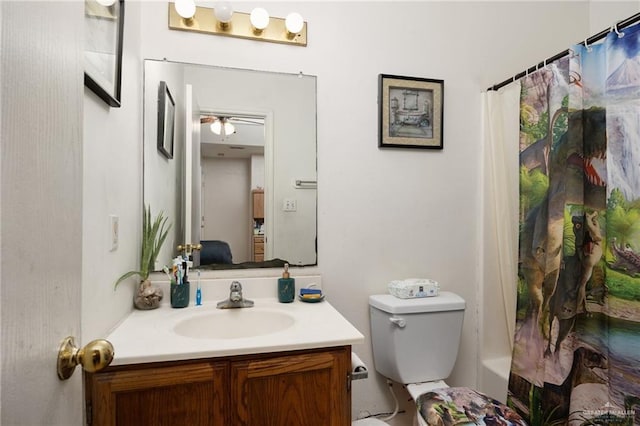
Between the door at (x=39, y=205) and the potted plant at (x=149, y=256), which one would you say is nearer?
the door at (x=39, y=205)

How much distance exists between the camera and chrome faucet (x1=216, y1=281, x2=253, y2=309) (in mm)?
1414

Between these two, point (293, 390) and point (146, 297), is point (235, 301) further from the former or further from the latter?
point (293, 390)

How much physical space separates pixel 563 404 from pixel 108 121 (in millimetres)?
1847

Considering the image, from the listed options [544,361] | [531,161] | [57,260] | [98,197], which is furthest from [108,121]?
[544,361]

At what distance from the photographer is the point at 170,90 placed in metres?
1.52

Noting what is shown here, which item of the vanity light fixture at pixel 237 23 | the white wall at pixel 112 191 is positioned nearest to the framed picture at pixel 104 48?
the white wall at pixel 112 191

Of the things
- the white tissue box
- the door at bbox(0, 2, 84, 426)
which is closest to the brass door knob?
the door at bbox(0, 2, 84, 426)

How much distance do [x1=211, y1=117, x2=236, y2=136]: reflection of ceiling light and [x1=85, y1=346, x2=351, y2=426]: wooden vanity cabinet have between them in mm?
953

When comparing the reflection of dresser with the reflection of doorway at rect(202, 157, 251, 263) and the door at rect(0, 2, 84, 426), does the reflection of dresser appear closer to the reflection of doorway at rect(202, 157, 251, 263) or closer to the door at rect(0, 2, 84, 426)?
the reflection of doorway at rect(202, 157, 251, 263)

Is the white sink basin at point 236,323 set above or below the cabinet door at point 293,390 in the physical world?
above

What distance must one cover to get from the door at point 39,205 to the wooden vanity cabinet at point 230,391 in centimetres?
37

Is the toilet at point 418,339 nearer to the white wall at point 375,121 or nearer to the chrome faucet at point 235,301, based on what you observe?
the white wall at point 375,121

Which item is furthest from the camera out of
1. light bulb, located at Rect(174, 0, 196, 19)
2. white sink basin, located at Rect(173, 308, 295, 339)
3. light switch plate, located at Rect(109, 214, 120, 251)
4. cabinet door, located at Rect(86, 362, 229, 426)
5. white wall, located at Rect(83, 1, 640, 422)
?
white wall, located at Rect(83, 1, 640, 422)

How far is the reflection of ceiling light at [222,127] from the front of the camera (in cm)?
156
